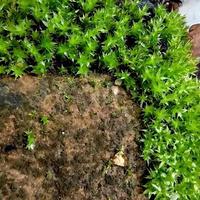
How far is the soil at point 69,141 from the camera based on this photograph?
7.72 feet

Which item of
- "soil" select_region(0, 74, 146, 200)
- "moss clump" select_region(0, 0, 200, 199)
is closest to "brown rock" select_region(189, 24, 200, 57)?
"moss clump" select_region(0, 0, 200, 199)

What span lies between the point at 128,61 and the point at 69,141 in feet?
2.19

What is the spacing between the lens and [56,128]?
8.11 feet

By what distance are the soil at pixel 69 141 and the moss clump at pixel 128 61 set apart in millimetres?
92

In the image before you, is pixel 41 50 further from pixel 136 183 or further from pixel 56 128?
pixel 136 183

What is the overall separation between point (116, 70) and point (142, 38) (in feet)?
1.04

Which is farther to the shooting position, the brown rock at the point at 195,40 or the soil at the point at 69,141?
the brown rock at the point at 195,40

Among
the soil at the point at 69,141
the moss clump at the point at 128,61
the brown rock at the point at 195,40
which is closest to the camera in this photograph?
the soil at the point at 69,141

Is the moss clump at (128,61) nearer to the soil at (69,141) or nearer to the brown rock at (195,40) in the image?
the soil at (69,141)

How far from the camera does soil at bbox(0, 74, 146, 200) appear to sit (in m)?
2.35

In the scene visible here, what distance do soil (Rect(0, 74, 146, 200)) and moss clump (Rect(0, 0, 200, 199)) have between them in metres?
0.09

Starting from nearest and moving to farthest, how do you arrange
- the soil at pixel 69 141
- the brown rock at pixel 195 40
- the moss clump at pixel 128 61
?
the soil at pixel 69 141 < the moss clump at pixel 128 61 < the brown rock at pixel 195 40

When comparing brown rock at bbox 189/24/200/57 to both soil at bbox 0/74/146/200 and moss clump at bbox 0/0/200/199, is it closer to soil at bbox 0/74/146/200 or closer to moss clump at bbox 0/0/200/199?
moss clump at bbox 0/0/200/199

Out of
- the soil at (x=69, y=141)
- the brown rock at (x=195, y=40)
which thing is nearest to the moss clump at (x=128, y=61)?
the soil at (x=69, y=141)
